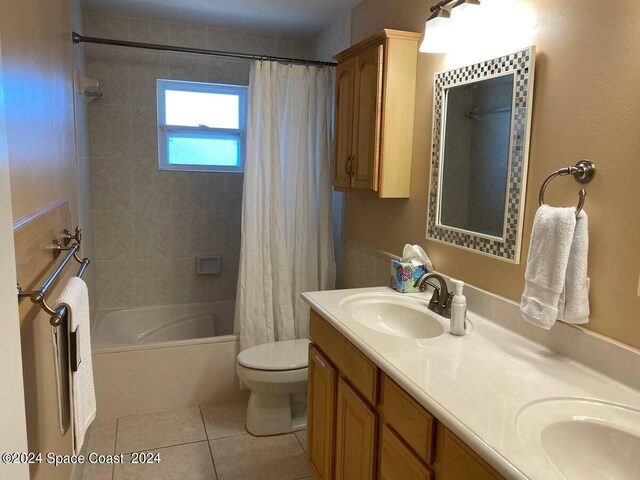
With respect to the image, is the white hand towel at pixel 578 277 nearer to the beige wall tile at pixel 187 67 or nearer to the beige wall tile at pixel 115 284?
the beige wall tile at pixel 187 67

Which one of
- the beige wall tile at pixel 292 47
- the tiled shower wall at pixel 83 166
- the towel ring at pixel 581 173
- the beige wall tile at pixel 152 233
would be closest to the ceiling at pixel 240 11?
the beige wall tile at pixel 292 47

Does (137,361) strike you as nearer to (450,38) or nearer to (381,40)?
(381,40)

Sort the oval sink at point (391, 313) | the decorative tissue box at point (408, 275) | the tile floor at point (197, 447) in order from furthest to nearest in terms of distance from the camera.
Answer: the tile floor at point (197, 447)
the decorative tissue box at point (408, 275)
the oval sink at point (391, 313)

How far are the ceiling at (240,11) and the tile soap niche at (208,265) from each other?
5.52 ft

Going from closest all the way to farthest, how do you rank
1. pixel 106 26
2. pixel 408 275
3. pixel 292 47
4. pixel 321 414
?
pixel 321 414 → pixel 408 275 → pixel 106 26 → pixel 292 47

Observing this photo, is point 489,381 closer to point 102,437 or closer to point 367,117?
point 367,117

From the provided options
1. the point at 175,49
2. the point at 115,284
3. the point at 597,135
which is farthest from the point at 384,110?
the point at 115,284

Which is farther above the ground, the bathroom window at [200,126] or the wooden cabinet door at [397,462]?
the bathroom window at [200,126]

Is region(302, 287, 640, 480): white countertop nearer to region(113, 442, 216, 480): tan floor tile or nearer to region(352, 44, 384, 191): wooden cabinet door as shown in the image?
region(352, 44, 384, 191): wooden cabinet door

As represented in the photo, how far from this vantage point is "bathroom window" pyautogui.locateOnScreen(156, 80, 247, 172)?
135 inches

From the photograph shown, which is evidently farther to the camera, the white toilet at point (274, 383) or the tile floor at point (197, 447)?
the white toilet at point (274, 383)

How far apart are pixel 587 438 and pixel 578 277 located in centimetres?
45

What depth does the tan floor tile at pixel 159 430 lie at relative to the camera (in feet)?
8.17

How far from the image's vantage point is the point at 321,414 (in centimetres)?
193
